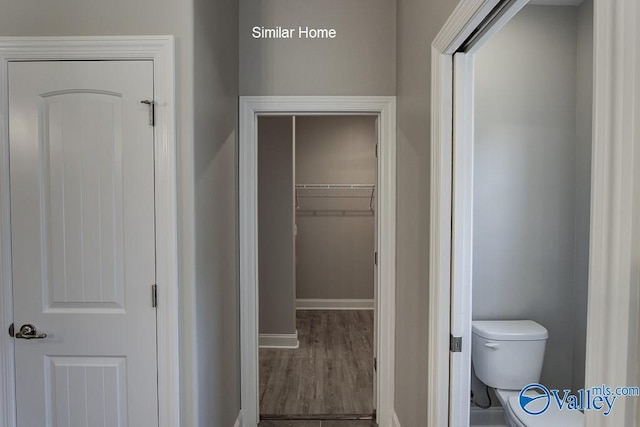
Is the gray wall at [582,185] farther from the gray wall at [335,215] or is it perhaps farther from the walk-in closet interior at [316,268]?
the gray wall at [335,215]

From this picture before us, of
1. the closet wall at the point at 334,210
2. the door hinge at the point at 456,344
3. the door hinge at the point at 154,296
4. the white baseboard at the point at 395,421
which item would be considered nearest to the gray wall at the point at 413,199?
the white baseboard at the point at 395,421

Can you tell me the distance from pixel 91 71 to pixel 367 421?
8.51 feet

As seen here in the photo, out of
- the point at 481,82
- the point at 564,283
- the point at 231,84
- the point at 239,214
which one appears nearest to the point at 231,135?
the point at 231,84

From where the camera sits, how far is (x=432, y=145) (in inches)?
59.4

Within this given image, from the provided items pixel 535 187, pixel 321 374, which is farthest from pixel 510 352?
pixel 321 374

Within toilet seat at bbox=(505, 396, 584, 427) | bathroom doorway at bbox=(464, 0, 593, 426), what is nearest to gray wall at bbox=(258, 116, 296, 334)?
bathroom doorway at bbox=(464, 0, 593, 426)

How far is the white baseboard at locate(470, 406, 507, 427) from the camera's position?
2244mm

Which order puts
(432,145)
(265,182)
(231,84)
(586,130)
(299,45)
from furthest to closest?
(265,182), (299,45), (231,84), (586,130), (432,145)

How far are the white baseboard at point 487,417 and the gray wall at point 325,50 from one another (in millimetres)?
2036

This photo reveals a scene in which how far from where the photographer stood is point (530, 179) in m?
2.08

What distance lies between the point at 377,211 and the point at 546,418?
1355 mm

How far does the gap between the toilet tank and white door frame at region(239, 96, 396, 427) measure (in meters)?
0.53

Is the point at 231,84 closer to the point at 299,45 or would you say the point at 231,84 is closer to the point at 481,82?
the point at 299,45

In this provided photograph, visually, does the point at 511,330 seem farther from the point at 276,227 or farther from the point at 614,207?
the point at 276,227
